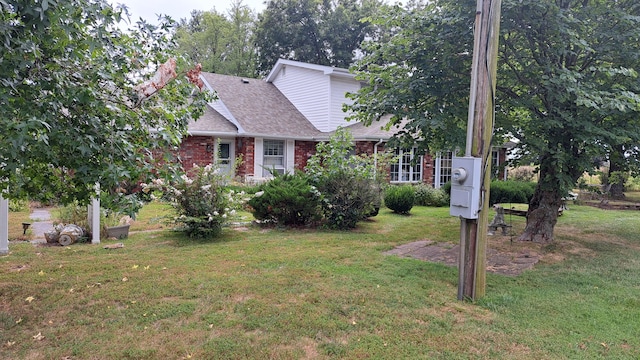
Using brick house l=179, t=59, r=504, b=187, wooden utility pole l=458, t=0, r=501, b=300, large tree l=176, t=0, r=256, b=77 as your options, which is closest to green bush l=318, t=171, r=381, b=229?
wooden utility pole l=458, t=0, r=501, b=300

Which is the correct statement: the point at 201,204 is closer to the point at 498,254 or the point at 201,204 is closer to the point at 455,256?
the point at 455,256

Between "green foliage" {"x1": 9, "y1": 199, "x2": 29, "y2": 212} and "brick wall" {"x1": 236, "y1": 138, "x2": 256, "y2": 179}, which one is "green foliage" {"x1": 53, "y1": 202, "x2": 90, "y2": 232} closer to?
"green foliage" {"x1": 9, "y1": 199, "x2": 29, "y2": 212}

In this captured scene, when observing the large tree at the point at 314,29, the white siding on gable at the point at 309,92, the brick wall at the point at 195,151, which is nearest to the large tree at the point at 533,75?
the brick wall at the point at 195,151

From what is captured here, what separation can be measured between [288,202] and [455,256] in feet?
12.1

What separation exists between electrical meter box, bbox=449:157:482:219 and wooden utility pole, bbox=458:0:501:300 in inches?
4.5

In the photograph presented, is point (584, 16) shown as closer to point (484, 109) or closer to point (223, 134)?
point (484, 109)

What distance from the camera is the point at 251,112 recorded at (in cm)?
1802

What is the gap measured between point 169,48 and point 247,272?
2.91 m

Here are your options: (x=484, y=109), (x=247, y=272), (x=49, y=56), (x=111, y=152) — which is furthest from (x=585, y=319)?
(x=49, y=56)

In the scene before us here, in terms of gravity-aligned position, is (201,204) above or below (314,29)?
below

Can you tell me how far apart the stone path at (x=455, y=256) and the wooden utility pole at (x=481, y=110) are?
1702mm

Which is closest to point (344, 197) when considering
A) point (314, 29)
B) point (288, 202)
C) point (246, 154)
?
point (288, 202)

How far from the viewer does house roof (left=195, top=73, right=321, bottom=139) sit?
16719 millimetres

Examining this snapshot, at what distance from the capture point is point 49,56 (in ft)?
11.9
